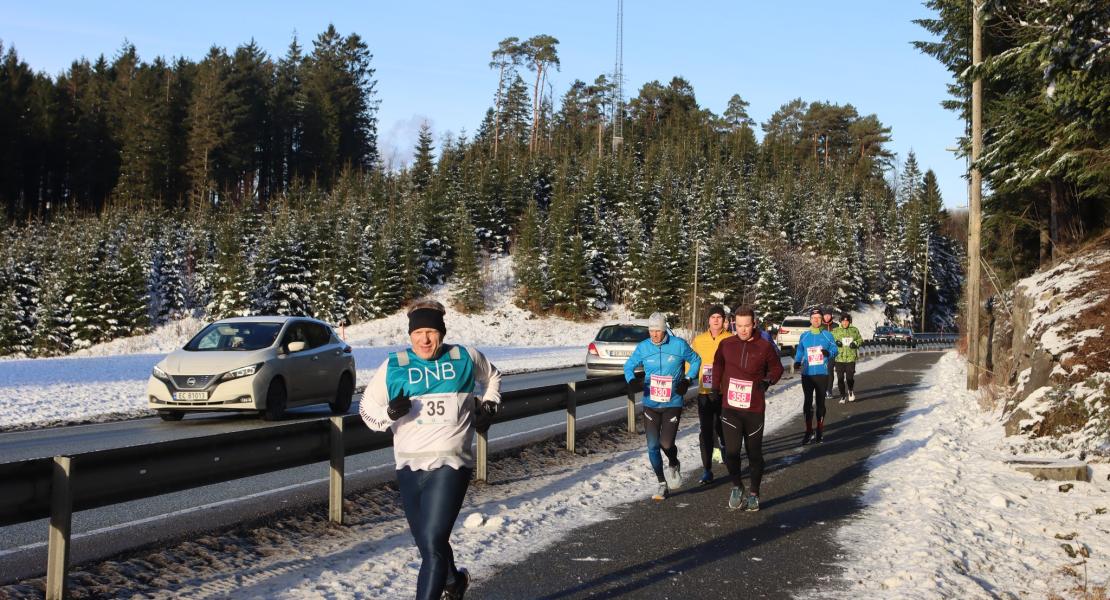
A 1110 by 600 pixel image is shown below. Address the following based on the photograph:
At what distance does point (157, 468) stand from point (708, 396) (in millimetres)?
6227

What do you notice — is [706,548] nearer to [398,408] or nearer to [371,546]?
[371,546]

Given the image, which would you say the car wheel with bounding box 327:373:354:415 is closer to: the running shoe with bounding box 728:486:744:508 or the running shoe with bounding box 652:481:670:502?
the running shoe with bounding box 652:481:670:502

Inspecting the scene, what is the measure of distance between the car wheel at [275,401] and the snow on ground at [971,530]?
8846mm

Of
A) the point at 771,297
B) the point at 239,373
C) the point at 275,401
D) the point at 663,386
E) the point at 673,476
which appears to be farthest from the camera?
the point at 771,297

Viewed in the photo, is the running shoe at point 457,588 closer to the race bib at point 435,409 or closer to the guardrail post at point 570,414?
the race bib at point 435,409

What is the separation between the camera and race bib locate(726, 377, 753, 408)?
30.6ft

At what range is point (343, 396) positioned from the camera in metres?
17.0

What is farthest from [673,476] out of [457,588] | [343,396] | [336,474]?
[343,396]

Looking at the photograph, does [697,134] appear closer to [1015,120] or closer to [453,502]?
[1015,120]

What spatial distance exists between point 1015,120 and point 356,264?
66150mm

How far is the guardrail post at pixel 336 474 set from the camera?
827cm

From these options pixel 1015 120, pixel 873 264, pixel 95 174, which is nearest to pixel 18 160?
pixel 95 174

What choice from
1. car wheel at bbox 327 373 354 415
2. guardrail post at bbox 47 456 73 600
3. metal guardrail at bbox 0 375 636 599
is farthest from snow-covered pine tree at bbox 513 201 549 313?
guardrail post at bbox 47 456 73 600

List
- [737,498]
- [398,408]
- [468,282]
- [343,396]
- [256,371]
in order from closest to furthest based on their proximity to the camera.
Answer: [398,408], [737,498], [256,371], [343,396], [468,282]
